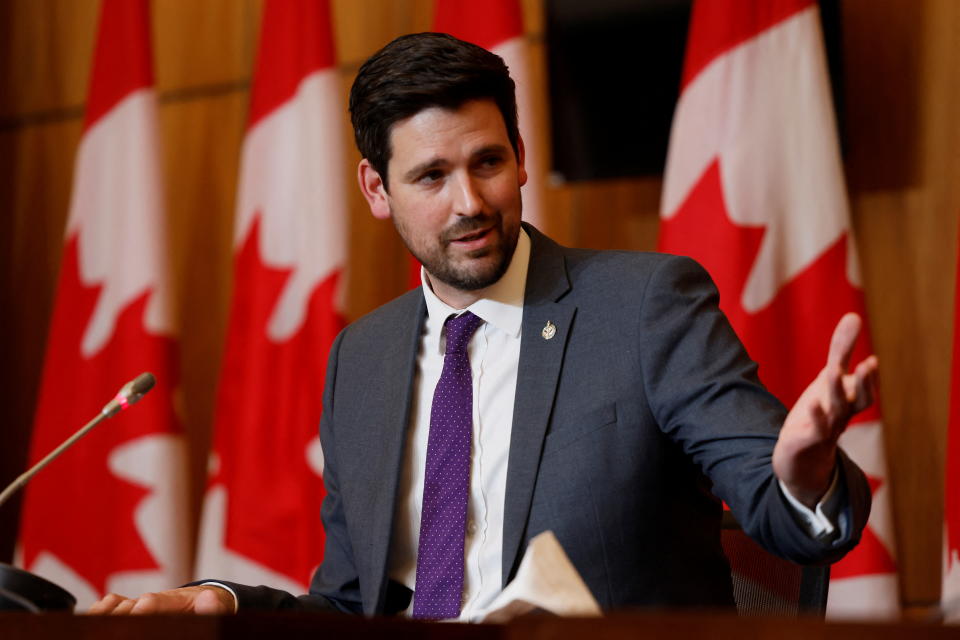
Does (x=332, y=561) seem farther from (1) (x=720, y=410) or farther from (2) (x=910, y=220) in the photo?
(2) (x=910, y=220)

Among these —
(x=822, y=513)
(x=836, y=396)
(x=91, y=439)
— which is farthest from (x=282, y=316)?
(x=836, y=396)

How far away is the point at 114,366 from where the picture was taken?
3.84 metres

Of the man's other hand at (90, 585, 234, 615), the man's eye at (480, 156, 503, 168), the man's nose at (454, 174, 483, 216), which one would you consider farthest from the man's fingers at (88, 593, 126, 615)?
the man's eye at (480, 156, 503, 168)

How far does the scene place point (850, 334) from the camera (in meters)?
1.40

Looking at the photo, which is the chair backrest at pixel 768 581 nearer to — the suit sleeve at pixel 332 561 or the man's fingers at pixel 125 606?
the suit sleeve at pixel 332 561

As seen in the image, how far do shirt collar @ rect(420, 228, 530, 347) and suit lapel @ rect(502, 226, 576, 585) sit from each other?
1.0 inches

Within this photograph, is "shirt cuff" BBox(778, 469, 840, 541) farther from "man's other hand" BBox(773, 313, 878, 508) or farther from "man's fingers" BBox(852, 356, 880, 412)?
"man's fingers" BBox(852, 356, 880, 412)

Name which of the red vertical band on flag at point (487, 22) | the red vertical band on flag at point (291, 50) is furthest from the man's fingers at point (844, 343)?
the red vertical band on flag at point (291, 50)

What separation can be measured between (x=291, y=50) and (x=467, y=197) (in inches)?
74.3

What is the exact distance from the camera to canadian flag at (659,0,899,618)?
3.06 metres

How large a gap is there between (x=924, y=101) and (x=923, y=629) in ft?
8.85

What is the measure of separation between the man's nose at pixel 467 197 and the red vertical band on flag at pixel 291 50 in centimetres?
177

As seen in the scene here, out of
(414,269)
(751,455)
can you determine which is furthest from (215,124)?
(751,455)

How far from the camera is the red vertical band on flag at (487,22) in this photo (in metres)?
3.49
